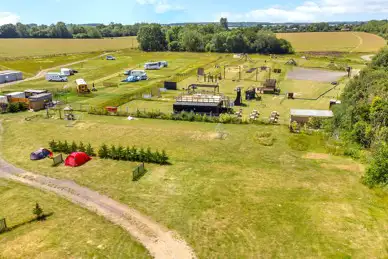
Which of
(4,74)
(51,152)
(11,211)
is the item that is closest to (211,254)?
(11,211)

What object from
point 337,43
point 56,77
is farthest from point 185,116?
point 337,43

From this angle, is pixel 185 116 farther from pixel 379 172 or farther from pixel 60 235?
pixel 60 235

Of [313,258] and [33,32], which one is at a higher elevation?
[33,32]

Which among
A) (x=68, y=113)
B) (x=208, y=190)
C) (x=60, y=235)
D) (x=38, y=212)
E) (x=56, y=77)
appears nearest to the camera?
(x=60, y=235)

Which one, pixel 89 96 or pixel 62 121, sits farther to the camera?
pixel 89 96

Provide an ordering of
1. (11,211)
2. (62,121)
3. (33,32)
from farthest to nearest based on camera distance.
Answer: (33,32)
(62,121)
(11,211)

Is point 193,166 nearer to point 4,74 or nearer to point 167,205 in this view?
point 167,205

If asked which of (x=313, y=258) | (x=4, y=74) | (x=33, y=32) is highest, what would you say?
(x=33, y=32)

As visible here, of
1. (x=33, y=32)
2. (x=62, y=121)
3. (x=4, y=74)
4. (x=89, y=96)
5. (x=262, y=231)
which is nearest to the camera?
(x=262, y=231)
